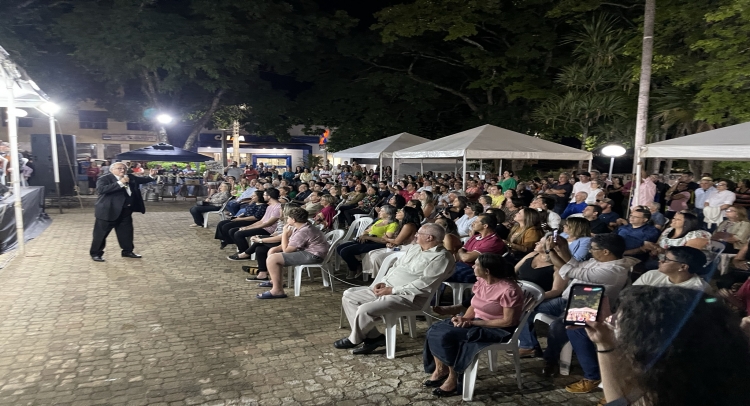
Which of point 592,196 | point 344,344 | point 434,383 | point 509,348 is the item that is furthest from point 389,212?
Answer: point 592,196

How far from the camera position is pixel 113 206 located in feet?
23.6

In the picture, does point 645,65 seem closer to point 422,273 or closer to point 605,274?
point 605,274

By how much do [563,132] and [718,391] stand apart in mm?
17896

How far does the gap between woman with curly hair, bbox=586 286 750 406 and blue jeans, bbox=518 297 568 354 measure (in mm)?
2897

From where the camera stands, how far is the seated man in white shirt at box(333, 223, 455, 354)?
3.94 m

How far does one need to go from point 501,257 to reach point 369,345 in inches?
56.0

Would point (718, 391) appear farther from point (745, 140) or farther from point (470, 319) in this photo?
point (745, 140)

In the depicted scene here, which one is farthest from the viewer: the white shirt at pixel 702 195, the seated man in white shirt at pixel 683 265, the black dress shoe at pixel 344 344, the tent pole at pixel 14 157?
the white shirt at pixel 702 195

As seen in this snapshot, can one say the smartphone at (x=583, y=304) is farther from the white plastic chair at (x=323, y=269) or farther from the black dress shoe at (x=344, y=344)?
the white plastic chair at (x=323, y=269)

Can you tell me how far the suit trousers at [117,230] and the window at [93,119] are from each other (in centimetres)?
3381

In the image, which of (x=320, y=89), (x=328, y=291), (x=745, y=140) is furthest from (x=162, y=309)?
(x=320, y=89)

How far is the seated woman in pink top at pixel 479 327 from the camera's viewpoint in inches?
127

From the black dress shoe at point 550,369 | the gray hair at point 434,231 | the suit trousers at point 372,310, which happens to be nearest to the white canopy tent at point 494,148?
the gray hair at point 434,231

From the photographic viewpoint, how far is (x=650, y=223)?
572 centimetres
